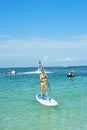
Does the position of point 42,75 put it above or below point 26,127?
above

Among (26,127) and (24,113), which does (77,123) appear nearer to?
(26,127)

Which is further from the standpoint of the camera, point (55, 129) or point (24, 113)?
point (24, 113)

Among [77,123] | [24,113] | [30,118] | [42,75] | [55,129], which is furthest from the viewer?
[42,75]

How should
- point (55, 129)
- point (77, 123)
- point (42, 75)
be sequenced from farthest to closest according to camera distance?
point (42, 75)
point (77, 123)
point (55, 129)

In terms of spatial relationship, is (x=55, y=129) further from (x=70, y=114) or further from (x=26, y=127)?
(x=70, y=114)

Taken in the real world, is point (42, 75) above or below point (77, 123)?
above

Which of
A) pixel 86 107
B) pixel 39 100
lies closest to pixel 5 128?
pixel 86 107

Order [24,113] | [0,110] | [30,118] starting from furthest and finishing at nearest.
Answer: [0,110]
[24,113]
[30,118]

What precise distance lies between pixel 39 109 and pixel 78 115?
3.16 meters

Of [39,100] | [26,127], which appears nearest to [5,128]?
[26,127]

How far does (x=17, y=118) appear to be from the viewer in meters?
18.0

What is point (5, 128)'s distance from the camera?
621 inches

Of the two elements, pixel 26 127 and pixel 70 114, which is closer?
pixel 26 127

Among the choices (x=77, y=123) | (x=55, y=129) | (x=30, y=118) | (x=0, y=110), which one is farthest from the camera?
(x=0, y=110)
